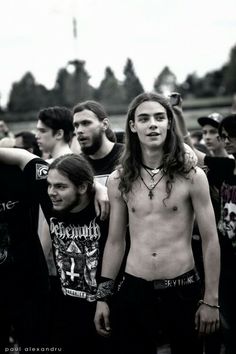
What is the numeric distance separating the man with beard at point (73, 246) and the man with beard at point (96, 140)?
0.77 meters

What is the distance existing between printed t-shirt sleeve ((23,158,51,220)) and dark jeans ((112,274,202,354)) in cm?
95

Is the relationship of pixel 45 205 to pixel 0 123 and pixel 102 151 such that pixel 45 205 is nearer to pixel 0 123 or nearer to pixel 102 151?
pixel 102 151

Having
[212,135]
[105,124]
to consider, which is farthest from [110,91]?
[105,124]

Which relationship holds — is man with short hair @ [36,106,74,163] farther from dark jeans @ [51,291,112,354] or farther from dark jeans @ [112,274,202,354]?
dark jeans @ [112,274,202,354]

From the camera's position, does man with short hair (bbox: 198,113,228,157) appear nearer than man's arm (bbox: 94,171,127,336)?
No

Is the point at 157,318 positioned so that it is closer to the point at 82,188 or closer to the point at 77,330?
the point at 77,330

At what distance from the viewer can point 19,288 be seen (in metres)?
3.72

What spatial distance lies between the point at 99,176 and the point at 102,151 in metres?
0.31

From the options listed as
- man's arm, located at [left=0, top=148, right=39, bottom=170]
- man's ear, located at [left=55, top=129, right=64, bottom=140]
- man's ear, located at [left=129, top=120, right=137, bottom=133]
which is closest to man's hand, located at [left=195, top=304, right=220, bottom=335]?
man's ear, located at [left=129, top=120, right=137, bottom=133]

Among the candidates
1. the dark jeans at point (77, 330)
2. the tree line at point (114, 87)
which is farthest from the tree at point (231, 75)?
the dark jeans at point (77, 330)

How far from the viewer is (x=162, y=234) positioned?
3406mm

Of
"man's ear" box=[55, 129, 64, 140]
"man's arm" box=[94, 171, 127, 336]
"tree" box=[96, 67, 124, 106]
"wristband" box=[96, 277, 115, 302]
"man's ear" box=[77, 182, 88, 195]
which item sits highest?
"tree" box=[96, 67, 124, 106]

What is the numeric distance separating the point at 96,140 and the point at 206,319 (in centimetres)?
207

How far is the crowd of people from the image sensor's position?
3.36m
